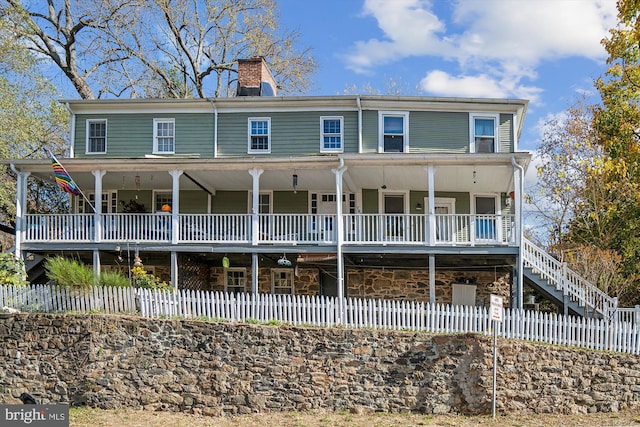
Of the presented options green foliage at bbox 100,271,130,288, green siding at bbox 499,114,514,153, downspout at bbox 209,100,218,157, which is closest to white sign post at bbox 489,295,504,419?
green siding at bbox 499,114,514,153

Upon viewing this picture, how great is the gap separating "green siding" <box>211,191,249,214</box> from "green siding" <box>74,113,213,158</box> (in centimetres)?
151

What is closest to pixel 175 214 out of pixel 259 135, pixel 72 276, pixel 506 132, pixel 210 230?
pixel 210 230

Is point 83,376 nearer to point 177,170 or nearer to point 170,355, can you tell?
point 170,355

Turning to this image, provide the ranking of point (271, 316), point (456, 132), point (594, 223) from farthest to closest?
1. point (594, 223)
2. point (456, 132)
3. point (271, 316)

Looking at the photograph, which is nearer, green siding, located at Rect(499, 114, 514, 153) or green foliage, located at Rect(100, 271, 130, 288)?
green foliage, located at Rect(100, 271, 130, 288)

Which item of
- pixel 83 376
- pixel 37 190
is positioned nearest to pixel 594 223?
pixel 83 376

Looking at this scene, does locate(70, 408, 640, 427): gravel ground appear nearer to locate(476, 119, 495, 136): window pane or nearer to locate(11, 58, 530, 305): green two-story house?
locate(11, 58, 530, 305): green two-story house

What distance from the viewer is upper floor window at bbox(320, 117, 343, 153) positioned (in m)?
20.7

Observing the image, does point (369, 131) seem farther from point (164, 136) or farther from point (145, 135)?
point (145, 135)

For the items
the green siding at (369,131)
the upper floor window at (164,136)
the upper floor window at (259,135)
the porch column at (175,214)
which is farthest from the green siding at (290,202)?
the porch column at (175,214)

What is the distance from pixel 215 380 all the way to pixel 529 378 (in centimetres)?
716

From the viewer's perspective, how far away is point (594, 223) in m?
23.4

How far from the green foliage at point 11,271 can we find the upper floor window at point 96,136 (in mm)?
5034

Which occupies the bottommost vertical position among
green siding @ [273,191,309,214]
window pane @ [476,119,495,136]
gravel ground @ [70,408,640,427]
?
gravel ground @ [70,408,640,427]
